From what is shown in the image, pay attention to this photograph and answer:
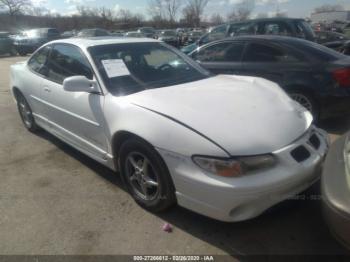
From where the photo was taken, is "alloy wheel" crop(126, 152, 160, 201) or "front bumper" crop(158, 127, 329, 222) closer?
"front bumper" crop(158, 127, 329, 222)

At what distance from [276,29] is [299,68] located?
4.93 m

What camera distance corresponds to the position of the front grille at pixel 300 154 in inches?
96.8

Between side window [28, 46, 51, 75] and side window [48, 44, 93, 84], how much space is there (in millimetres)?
170

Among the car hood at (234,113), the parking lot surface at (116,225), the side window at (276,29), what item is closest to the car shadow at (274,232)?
the parking lot surface at (116,225)

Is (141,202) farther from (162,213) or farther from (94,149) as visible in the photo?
(94,149)

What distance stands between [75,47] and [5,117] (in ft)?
11.3

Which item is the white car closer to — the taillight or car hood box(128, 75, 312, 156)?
car hood box(128, 75, 312, 156)

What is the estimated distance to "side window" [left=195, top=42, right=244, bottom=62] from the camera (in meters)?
5.57

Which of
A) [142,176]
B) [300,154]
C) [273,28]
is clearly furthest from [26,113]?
[273,28]

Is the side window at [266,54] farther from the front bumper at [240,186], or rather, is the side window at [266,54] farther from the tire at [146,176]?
the tire at [146,176]

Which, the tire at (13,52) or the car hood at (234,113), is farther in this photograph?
the tire at (13,52)

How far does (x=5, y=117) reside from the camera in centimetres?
623

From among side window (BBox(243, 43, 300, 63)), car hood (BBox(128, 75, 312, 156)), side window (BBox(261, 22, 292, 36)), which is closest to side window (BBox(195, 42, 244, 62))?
side window (BBox(243, 43, 300, 63))

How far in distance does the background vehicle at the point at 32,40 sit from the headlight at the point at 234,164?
2194 cm
